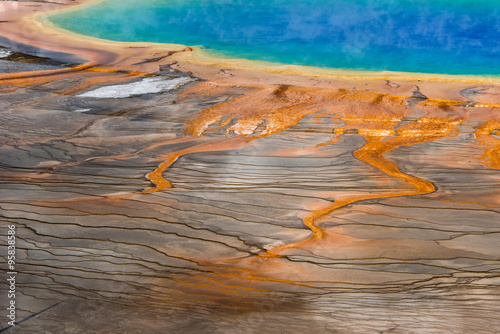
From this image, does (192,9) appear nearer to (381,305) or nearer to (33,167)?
(33,167)

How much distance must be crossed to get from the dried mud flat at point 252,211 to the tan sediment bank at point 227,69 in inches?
16.5

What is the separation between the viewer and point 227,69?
5414 millimetres

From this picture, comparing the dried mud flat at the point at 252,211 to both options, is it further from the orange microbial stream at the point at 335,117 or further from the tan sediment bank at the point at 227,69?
the tan sediment bank at the point at 227,69

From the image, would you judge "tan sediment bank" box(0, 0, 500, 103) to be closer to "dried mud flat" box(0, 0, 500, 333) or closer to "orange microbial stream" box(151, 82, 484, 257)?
"orange microbial stream" box(151, 82, 484, 257)

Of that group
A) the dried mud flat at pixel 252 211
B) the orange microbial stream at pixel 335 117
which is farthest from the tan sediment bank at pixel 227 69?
the dried mud flat at pixel 252 211

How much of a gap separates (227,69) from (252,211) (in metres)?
3.31

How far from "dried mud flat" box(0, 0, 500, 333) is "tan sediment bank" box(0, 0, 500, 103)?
42 centimetres

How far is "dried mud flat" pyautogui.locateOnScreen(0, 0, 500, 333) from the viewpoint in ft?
5.49

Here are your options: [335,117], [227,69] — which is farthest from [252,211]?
[227,69]

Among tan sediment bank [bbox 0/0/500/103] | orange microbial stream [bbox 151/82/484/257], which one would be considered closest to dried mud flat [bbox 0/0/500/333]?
orange microbial stream [bbox 151/82/484/257]

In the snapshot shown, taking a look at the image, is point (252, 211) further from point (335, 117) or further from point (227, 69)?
point (227, 69)

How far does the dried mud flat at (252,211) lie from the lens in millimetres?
1674

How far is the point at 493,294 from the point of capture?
1739 mm

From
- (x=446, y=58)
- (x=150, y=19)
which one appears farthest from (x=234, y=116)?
(x=150, y=19)
